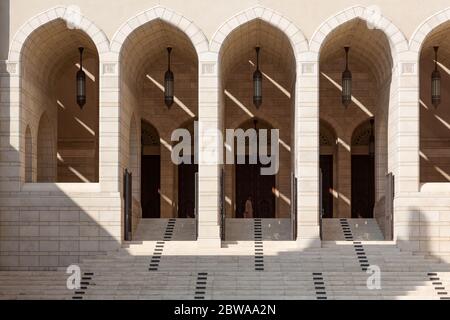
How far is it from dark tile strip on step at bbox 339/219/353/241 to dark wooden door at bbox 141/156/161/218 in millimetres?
8146

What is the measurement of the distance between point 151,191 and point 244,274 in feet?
34.7

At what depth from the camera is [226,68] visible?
34.6 m

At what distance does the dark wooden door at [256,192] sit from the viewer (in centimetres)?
3906

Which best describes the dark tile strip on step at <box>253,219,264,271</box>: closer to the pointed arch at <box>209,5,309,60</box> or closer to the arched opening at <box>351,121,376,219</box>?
the pointed arch at <box>209,5,309,60</box>

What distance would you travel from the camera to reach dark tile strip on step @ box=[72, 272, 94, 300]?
27734 millimetres

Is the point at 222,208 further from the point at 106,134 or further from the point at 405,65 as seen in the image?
the point at 405,65

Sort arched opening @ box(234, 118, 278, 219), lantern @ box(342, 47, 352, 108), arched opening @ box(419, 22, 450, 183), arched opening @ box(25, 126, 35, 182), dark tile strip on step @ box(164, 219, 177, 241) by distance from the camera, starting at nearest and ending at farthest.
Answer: arched opening @ box(25, 126, 35, 182) < dark tile strip on step @ box(164, 219, 177, 241) < lantern @ box(342, 47, 352, 108) < arched opening @ box(419, 22, 450, 183) < arched opening @ box(234, 118, 278, 219)

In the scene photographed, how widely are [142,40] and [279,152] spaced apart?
8891 mm

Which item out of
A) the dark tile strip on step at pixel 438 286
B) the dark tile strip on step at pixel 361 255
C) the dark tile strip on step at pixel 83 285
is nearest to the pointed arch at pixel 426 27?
the dark tile strip on step at pixel 361 255

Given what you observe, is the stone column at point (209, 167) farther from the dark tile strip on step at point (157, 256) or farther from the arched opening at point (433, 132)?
the arched opening at point (433, 132)

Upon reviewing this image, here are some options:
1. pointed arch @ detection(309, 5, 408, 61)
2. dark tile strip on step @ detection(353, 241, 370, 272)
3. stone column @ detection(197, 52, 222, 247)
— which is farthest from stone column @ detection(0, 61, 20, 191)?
dark tile strip on step @ detection(353, 241, 370, 272)

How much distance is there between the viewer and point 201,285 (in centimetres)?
2833
